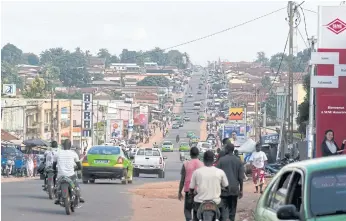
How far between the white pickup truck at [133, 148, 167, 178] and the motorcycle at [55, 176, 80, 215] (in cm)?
2263

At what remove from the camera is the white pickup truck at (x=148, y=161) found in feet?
142

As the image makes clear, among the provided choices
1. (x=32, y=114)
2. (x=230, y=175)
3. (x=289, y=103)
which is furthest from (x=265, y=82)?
(x=230, y=175)

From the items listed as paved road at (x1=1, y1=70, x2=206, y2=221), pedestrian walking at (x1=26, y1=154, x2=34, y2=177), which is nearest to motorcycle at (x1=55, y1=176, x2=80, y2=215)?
paved road at (x1=1, y1=70, x2=206, y2=221)

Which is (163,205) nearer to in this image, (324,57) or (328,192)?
(324,57)

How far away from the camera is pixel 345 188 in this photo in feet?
27.9

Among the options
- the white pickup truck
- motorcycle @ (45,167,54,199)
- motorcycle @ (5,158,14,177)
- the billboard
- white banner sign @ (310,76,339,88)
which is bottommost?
the billboard

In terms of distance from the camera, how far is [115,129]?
374 ft

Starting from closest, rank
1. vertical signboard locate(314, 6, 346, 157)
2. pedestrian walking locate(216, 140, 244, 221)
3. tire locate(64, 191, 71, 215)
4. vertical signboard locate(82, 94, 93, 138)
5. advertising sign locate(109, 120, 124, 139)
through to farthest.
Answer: pedestrian walking locate(216, 140, 244, 221)
tire locate(64, 191, 71, 215)
vertical signboard locate(314, 6, 346, 157)
vertical signboard locate(82, 94, 93, 138)
advertising sign locate(109, 120, 124, 139)

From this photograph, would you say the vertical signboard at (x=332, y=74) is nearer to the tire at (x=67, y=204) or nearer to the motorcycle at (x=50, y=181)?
the motorcycle at (x=50, y=181)

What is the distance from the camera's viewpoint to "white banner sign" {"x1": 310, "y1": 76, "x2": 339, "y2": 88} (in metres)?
25.2

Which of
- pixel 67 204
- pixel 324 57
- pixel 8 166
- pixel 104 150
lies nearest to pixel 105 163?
pixel 104 150

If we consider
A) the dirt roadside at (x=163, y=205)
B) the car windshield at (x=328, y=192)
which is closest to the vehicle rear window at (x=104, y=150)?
the dirt roadside at (x=163, y=205)

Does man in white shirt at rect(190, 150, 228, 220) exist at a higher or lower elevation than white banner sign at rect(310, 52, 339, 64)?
lower

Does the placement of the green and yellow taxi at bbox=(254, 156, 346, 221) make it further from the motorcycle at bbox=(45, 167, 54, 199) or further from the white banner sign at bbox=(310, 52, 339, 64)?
the white banner sign at bbox=(310, 52, 339, 64)
